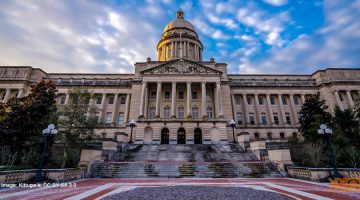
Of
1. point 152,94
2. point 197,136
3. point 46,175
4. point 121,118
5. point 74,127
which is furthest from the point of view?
point 121,118

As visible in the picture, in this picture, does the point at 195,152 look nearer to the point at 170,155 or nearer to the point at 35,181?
the point at 170,155

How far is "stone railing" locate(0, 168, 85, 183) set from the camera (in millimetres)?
8883

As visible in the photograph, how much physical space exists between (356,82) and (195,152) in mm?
43489

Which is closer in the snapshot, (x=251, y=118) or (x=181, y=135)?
(x=181, y=135)

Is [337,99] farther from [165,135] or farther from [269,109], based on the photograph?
[165,135]

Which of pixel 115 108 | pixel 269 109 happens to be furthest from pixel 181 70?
pixel 269 109

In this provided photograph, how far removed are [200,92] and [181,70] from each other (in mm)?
6580

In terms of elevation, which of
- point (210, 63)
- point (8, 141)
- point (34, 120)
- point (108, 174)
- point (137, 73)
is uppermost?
point (210, 63)

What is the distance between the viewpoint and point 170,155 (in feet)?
61.9

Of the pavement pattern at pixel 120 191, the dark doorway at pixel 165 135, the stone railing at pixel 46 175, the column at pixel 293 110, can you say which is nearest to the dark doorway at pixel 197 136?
the dark doorway at pixel 165 135

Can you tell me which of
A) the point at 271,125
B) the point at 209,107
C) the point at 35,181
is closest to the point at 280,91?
the point at 271,125

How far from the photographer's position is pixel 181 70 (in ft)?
112

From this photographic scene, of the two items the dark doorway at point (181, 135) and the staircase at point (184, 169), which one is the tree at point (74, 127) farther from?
the dark doorway at point (181, 135)

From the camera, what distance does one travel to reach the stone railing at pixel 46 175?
8.88 meters
